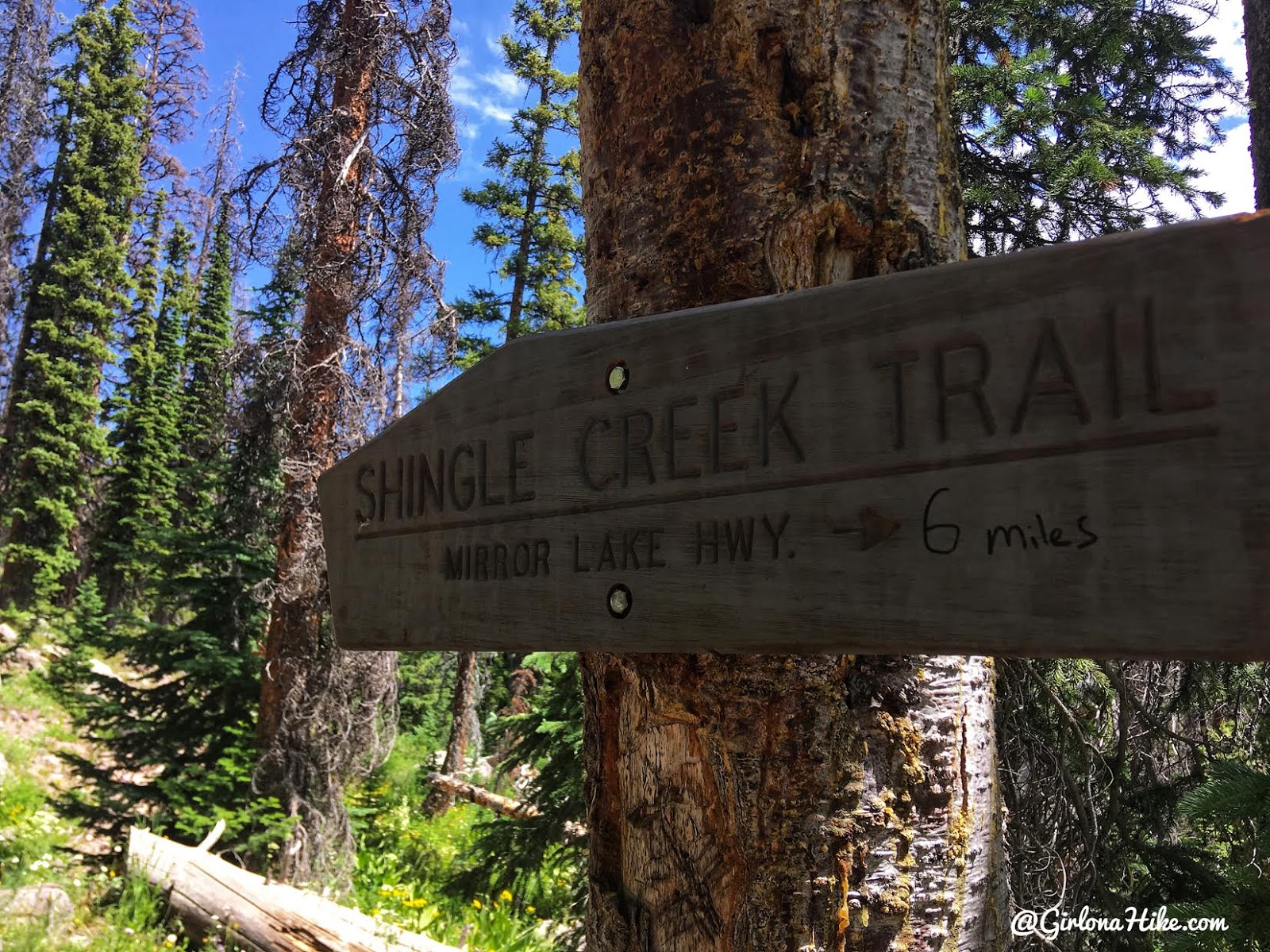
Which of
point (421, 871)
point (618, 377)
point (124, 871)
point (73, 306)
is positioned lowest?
point (421, 871)

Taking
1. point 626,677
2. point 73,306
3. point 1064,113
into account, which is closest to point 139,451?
point 73,306

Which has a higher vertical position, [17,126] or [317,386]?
[17,126]

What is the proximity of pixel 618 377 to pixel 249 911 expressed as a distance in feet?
17.9

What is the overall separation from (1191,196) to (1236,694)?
290 centimetres

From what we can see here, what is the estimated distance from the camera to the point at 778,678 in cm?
127

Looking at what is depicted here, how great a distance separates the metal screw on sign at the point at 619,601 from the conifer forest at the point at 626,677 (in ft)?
0.44

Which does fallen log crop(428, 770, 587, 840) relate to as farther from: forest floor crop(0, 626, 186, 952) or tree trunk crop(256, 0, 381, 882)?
forest floor crop(0, 626, 186, 952)

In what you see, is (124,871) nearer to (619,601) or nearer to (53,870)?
(53,870)

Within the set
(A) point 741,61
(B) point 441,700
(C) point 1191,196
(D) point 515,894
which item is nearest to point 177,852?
(D) point 515,894

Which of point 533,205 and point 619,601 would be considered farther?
point 533,205

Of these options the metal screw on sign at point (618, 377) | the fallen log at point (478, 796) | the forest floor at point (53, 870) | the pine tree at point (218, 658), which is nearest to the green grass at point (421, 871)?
the fallen log at point (478, 796)

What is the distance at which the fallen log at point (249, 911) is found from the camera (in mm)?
5055

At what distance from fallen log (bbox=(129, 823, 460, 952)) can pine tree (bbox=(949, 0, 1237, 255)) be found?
5236 millimetres

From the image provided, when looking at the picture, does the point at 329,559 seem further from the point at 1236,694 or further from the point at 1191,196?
the point at 1191,196
